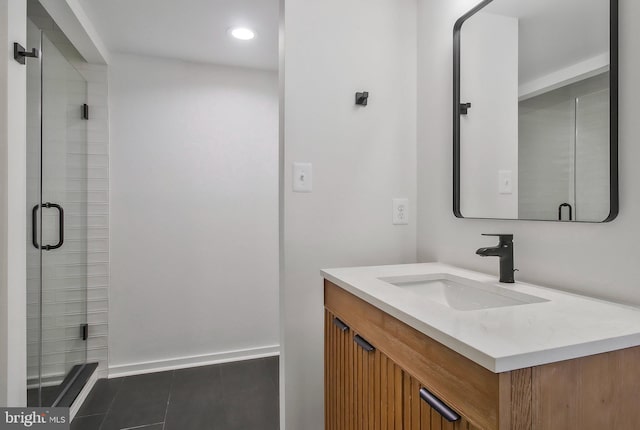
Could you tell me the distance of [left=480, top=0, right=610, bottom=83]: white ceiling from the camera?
0.95 metres

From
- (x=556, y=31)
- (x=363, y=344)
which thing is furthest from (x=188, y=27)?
(x=363, y=344)

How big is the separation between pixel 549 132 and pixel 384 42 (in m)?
0.92

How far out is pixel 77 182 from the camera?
7.20ft

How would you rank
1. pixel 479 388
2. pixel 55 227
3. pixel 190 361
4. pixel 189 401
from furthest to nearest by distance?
1. pixel 190 361
2. pixel 189 401
3. pixel 55 227
4. pixel 479 388

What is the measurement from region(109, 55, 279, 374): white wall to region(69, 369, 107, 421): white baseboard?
0.12 meters

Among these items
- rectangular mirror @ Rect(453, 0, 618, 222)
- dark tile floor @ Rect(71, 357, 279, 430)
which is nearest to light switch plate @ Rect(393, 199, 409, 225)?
rectangular mirror @ Rect(453, 0, 618, 222)

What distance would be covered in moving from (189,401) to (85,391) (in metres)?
0.69

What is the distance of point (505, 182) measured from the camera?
1.26 m

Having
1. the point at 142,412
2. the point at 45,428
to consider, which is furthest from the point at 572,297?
the point at 142,412

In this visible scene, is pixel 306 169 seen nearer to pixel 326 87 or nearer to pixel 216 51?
pixel 326 87

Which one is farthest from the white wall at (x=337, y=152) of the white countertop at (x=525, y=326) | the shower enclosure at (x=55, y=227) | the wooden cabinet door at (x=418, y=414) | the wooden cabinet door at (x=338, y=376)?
→ the shower enclosure at (x=55, y=227)

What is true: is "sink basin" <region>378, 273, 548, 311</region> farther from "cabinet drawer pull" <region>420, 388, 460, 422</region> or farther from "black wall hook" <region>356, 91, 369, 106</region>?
"black wall hook" <region>356, 91, 369, 106</region>

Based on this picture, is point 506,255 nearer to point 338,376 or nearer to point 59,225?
point 338,376

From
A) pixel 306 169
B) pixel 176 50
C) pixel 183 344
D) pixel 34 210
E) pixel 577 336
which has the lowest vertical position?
pixel 183 344
